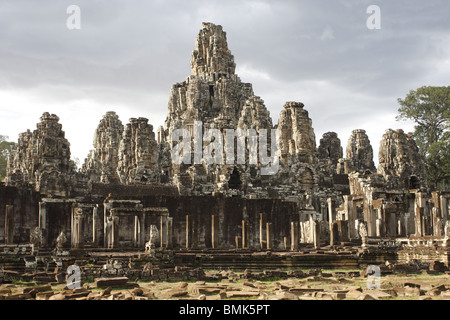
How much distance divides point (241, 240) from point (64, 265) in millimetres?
12738

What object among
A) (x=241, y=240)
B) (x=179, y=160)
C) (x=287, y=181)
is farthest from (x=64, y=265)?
(x=179, y=160)

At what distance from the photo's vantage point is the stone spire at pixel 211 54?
75.6 meters

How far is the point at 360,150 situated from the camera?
6200 centimetres

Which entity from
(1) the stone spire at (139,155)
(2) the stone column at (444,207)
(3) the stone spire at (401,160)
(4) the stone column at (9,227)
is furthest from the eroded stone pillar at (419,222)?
(4) the stone column at (9,227)

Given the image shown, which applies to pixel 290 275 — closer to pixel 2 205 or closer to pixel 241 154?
pixel 2 205

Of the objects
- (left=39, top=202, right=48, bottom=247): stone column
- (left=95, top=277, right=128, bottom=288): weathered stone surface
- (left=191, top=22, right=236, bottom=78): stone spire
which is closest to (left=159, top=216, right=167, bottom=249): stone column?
(left=39, top=202, right=48, bottom=247): stone column

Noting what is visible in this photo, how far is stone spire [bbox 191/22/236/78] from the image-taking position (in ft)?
248

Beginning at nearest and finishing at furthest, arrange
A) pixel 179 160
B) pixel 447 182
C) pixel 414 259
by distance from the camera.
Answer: pixel 414 259
pixel 447 182
pixel 179 160

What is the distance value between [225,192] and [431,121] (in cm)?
2800

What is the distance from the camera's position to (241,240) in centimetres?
3178

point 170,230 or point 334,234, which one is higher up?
point 170,230

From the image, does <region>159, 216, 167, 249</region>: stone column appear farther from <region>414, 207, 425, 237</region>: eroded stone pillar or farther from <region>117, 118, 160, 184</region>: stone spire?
<region>117, 118, 160, 184</region>: stone spire

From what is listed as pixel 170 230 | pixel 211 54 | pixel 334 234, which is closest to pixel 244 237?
pixel 170 230

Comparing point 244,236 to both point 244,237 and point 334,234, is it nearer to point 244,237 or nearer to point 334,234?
point 244,237
